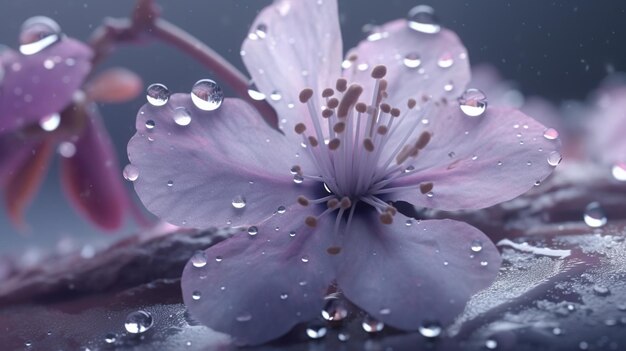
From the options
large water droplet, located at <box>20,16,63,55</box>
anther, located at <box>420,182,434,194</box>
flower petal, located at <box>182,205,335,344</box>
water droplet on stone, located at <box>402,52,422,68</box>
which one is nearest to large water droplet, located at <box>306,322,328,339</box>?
flower petal, located at <box>182,205,335,344</box>

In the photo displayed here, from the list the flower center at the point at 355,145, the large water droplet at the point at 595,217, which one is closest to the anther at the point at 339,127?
the flower center at the point at 355,145

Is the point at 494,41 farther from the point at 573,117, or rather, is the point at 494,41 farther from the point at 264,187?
the point at 573,117

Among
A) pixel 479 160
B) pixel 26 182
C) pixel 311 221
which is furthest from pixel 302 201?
pixel 26 182

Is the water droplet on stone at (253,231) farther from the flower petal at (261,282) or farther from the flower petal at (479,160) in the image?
the flower petal at (479,160)

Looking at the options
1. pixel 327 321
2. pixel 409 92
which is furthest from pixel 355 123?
pixel 327 321

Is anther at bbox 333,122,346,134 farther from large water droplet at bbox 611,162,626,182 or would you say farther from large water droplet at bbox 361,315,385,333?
large water droplet at bbox 611,162,626,182

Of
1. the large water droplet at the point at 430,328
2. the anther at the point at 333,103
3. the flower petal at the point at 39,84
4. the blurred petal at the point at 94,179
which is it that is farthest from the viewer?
the blurred petal at the point at 94,179
